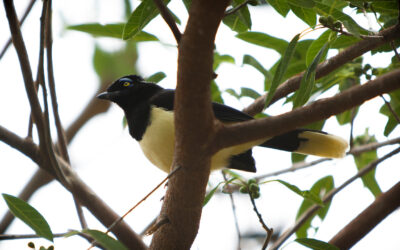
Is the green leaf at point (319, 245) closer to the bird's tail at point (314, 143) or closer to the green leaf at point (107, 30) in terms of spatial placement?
the bird's tail at point (314, 143)

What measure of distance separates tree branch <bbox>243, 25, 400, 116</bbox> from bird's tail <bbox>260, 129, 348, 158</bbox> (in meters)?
0.47

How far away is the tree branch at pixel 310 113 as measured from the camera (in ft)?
7.06

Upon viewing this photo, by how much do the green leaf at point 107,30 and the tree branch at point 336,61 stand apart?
92cm

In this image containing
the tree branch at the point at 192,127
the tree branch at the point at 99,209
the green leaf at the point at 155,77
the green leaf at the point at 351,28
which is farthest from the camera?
the green leaf at the point at 155,77

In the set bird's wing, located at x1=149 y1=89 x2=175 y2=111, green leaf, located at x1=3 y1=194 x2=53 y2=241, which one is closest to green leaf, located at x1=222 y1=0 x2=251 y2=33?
bird's wing, located at x1=149 y1=89 x2=175 y2=111

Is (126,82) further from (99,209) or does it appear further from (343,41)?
(343,41)

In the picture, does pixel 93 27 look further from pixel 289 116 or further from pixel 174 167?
pixel 289 116

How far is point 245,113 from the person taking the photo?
3887mm

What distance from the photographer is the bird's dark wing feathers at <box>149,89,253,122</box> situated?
3.87 metres

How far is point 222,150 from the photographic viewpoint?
Result: 160 inches

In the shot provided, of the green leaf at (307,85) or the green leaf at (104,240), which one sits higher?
the green leaf at (307,85)

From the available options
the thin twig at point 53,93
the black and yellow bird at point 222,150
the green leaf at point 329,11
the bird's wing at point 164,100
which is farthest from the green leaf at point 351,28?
the bird's wing at point 164,100

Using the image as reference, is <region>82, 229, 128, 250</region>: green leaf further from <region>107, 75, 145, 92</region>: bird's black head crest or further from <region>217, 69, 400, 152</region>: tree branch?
<region>107, 75, 145, 92</region>: bird's black head crest

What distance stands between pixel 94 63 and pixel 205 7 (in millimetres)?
816
